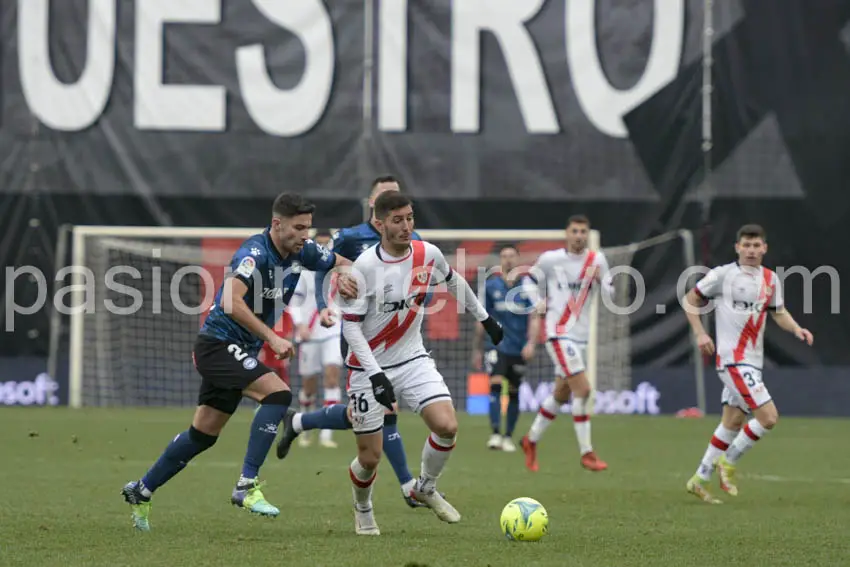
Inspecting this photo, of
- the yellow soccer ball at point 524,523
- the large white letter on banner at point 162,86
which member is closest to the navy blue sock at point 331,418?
the yellow soccer ball at point 524,523

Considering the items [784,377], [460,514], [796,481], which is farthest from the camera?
[784,377]

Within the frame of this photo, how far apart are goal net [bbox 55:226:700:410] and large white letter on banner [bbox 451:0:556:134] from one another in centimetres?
176

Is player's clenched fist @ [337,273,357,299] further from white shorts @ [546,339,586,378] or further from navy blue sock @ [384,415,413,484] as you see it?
white shorts @ [546,339,586,378]

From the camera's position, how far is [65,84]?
2044cm

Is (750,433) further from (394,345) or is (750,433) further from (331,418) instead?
(394,345)

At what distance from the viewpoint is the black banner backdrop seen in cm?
2042

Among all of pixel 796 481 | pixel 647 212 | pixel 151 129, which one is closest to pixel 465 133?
pixel 647 212

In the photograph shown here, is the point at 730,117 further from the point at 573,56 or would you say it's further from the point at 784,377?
the point at 784,377

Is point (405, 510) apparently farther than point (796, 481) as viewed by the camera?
No

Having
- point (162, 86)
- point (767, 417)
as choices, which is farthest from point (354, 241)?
point (162, 86)

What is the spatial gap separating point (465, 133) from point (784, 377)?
19.1 ft

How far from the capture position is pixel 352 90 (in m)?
20.5

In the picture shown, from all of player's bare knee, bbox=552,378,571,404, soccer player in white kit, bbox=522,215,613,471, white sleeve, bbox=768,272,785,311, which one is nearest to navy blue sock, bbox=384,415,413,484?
white sleeve, bbox=768,272,785,311

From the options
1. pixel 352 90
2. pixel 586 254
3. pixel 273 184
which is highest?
pixel 352 90
